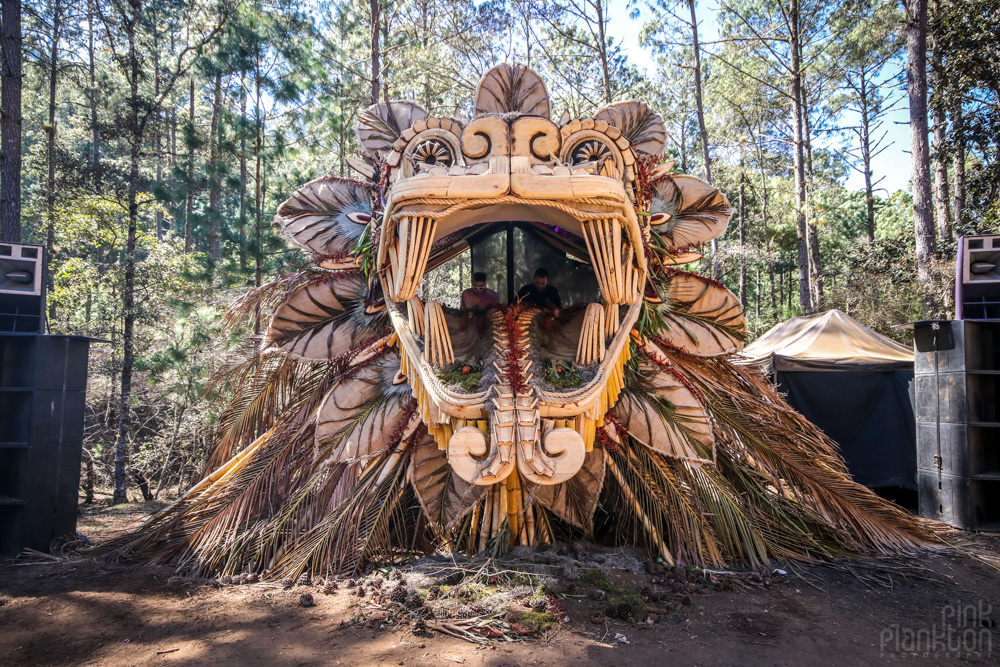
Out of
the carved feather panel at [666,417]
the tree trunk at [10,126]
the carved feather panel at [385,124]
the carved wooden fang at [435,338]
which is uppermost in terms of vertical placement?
the tree trunk at [10,126]

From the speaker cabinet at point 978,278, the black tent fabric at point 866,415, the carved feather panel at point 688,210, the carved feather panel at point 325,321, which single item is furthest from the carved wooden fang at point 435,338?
the black tent fabric at point 866,415

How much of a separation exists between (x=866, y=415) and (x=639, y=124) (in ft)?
18.1

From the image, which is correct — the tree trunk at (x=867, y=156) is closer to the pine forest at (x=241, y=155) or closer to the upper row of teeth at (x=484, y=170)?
the pine forest at (x=241, y=155)

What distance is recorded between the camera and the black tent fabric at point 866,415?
7.71 metres

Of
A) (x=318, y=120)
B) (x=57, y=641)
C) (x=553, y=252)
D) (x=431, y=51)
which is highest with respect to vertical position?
(x=431, y=51)

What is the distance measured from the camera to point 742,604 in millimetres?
3549

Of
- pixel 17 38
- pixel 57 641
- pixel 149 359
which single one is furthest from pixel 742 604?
pixel 17 38

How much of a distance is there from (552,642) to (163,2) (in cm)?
1046

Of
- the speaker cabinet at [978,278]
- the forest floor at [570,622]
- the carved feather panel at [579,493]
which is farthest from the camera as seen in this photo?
the speaker cabinet at [978,278]

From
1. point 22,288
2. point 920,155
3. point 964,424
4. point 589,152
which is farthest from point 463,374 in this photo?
point 920,155

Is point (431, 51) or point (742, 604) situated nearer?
point (742, 604)

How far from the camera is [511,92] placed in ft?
14.3

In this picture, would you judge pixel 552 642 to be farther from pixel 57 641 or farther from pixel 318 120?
pixel 318 120

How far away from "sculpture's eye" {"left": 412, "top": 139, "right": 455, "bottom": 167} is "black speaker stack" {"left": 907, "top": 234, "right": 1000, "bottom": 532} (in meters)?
4.65
